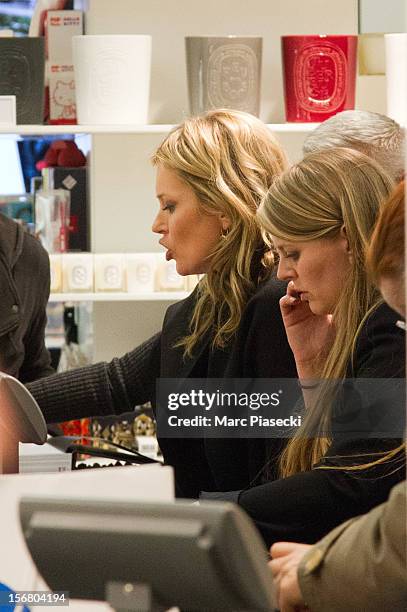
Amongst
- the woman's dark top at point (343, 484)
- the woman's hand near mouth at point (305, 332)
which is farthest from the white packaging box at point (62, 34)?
the woman's dark top at point (343, 484)

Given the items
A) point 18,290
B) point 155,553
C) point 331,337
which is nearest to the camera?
point 155,553

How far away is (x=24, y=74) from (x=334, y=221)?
1.34 metres

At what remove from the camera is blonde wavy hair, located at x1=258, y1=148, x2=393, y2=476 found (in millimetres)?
1731

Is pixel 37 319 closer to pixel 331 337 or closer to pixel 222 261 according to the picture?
pixel 222 261

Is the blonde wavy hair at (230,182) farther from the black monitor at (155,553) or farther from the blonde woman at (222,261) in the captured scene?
the black monitor at (155,553)

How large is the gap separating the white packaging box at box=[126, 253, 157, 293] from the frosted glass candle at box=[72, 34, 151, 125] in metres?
0.34

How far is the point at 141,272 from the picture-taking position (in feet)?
9.49

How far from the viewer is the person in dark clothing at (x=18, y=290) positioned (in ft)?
9.32

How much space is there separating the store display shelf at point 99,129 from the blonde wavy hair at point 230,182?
2.08 feet

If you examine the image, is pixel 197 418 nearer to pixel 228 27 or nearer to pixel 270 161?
pixel 270 161

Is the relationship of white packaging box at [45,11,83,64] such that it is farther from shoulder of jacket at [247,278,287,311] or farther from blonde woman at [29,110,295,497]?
shoulder of jacket at [247,278,287,311]

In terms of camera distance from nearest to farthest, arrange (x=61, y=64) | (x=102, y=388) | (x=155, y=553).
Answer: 1. (x=155, y=553)
2. (x=102, y=388)
3. (x=61, y=64)

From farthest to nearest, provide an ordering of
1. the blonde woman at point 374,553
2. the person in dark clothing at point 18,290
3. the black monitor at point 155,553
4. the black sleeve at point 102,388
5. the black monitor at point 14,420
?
the person in dark clothing at point 18,290 < the black sleeve at point 102,388 < the black monitor at point 14,420 < the blonde woman at point 374,553 < the black monitor at point 155,553

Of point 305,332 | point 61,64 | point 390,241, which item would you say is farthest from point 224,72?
point 390,241
